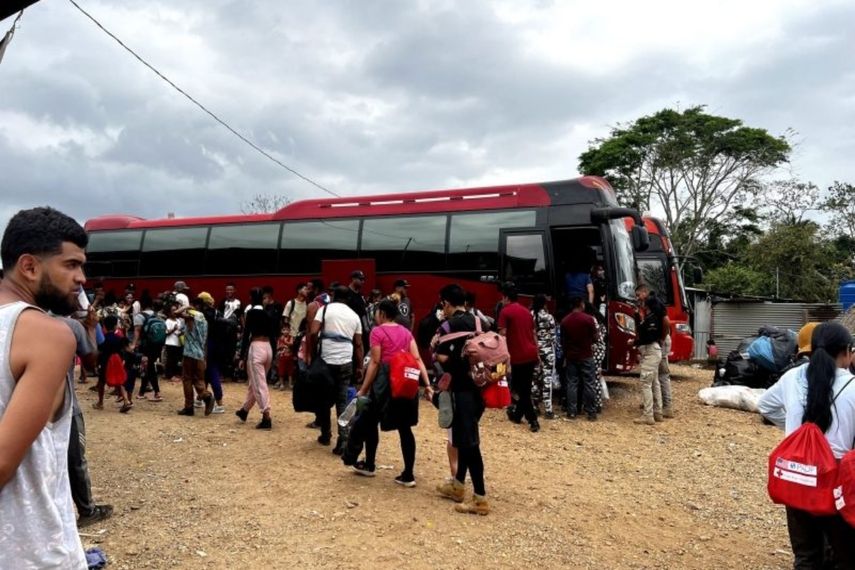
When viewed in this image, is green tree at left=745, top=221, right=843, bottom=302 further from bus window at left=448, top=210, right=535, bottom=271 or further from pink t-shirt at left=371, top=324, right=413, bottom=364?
pink t-shirt at left=371, top=324, right=413, bottom=364

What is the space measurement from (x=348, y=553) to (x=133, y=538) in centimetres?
155

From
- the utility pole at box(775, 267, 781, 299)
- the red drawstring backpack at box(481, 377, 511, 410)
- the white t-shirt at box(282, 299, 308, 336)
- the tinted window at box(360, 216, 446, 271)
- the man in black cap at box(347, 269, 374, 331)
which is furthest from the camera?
the utility pole at box(775, 267, 781, 299)

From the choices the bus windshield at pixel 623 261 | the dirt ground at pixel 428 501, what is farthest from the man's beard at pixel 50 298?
the bus windshield at pixel 623 261

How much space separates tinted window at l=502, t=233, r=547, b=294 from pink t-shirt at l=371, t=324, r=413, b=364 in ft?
15.7

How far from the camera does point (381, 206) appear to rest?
464 inches

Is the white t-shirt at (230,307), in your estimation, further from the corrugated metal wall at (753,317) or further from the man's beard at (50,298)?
the corrugated metal wall at (753,317)

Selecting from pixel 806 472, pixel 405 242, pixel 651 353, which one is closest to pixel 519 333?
pixel 651 353

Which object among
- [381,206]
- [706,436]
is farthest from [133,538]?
[381,206]

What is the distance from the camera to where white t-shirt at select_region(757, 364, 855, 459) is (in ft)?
11.2

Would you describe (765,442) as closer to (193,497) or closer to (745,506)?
(745,506)

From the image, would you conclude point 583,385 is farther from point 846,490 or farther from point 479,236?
point 846,490

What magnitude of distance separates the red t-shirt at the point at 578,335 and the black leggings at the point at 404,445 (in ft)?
12.1

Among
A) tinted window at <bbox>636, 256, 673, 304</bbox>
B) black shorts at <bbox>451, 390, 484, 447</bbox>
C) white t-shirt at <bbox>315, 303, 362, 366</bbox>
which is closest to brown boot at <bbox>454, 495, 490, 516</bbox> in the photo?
black shorts at <bbox>451, 390, 484, 447</bbox>

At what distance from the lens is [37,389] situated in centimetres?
157
